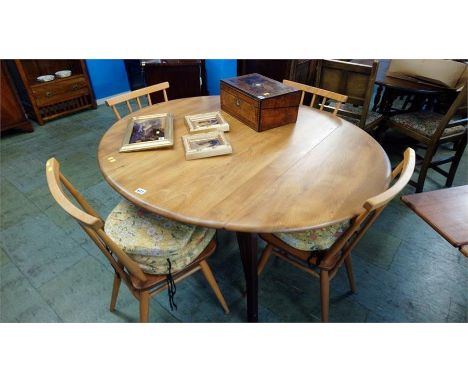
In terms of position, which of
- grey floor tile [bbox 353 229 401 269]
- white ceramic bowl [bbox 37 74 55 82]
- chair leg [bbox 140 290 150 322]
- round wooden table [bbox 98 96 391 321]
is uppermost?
round wooden table [bbox 98 96 391 321]

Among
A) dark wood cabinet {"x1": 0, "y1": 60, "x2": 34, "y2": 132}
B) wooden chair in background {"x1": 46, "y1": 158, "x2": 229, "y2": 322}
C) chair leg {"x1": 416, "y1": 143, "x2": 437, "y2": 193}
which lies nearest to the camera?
wooden chair in background {"x1": 46, "y1": 158, "x2": 229, "y2": 322}

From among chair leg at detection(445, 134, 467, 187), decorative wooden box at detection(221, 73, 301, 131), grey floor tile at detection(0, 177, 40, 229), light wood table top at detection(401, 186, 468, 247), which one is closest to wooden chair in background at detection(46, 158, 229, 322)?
decorative wooden box at detection(221, 73, 301, 131)

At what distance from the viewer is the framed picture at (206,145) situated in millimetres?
1266

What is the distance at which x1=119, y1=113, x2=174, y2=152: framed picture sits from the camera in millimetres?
1329

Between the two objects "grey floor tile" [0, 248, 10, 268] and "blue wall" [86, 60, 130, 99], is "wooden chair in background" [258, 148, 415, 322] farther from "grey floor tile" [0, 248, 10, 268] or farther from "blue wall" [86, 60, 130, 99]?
"blue wall" [86, 60, 130, 99]

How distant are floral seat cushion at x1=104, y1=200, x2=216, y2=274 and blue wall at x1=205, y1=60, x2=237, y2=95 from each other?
2.75 m

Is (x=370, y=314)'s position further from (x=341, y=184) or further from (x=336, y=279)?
(x=341, y=184)

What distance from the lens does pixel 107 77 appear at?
3.92 metres

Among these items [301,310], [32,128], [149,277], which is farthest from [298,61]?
[32,128]

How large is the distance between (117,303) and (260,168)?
3.59 feet

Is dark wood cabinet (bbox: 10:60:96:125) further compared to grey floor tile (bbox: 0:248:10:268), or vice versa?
dark wood cabinet (bbox: 10:60:96:125)

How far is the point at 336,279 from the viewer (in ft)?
5.54

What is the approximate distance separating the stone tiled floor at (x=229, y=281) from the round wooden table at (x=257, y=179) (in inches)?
12.6

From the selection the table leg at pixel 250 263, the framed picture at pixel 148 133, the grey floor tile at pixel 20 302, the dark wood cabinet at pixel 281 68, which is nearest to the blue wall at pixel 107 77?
the dark wood cabinet at pixel 281 68
